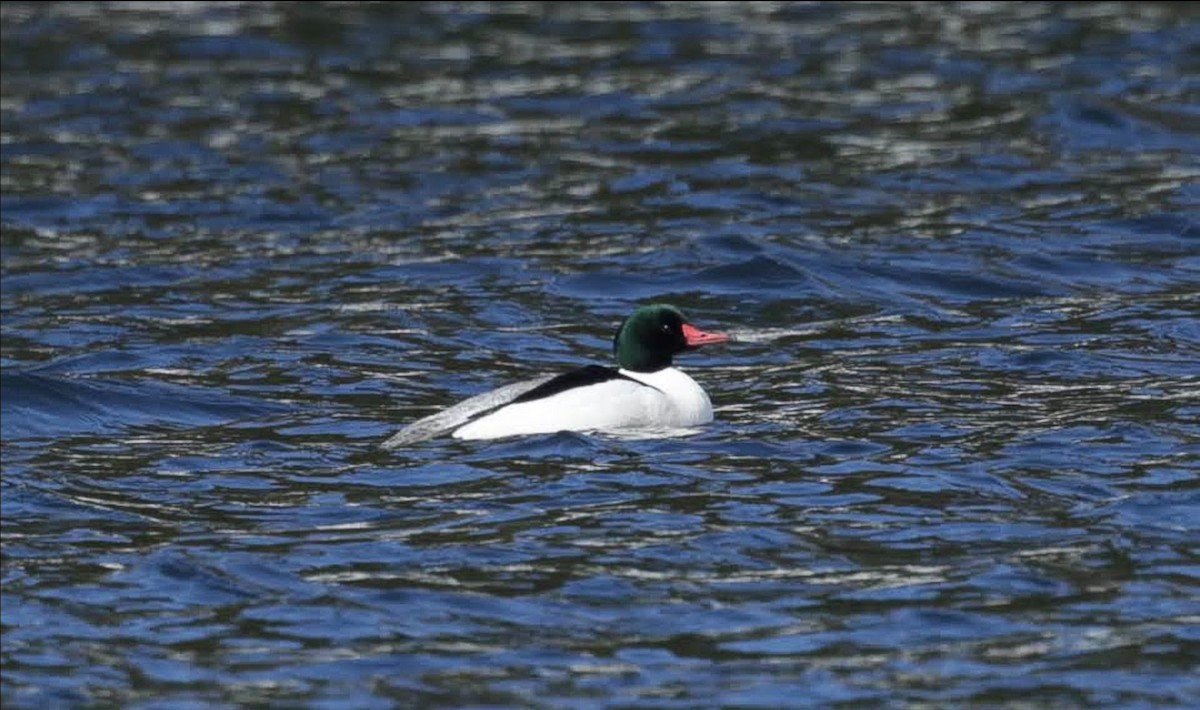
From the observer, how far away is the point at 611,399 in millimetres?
14727

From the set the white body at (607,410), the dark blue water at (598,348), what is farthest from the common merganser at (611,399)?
the dark blue water at (598,348)

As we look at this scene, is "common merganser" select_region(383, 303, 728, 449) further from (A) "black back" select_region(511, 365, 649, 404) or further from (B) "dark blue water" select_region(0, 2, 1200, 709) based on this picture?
(B) "dark blue water" select_region(0, 2, 1200, 709)

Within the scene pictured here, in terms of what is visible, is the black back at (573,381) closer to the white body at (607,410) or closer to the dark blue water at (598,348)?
the white body at (607,410)

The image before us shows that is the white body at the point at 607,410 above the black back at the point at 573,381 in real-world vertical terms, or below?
below

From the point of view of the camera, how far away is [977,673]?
388 inches

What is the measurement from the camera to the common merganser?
47.0 ft

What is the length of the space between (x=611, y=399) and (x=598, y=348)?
10.5 feet

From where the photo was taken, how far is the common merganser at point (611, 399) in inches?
564

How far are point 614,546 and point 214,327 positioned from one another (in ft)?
24.4

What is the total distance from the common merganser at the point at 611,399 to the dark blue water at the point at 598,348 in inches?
7.2

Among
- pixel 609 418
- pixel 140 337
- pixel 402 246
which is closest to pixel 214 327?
pixel 140 337

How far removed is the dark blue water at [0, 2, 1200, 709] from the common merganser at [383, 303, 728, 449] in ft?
0.60

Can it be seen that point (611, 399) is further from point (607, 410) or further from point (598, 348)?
point (598, 348)

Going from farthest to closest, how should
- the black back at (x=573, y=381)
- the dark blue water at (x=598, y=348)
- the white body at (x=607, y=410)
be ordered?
the black back at (x=573, y=381) < the white body at (x=607, y=410) < the dark blue water at (x=598, y=348)
